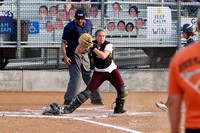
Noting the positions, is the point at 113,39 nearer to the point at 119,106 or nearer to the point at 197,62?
the point at 119,106

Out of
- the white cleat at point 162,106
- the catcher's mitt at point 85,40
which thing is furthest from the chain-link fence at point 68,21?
the catcher's mitt at point 85,40

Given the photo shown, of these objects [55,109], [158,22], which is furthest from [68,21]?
[55,109]

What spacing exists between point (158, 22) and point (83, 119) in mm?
6554

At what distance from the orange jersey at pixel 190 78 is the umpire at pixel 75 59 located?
7.18 m

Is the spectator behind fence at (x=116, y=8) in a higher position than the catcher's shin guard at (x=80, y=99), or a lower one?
higher

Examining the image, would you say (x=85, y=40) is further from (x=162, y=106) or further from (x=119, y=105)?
(x=162, y=106)

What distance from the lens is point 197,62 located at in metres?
2.76

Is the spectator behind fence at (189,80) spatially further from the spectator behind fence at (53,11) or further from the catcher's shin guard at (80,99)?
the spectator behind fence at (53,11)

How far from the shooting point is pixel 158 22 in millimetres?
13359

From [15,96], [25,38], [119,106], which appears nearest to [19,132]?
[119,106]

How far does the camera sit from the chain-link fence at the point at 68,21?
13188 mm

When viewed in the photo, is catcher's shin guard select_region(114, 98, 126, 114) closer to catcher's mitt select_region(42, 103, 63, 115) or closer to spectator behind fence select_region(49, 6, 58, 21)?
catcher's mitt select_region(42, 103, 63, 115)

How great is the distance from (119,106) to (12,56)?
6399 mm

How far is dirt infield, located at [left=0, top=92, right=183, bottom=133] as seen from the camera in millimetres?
6609
